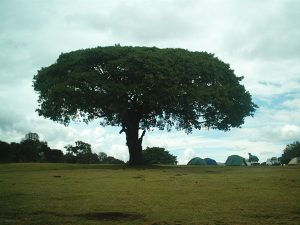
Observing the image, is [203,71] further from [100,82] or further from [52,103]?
[52,103]

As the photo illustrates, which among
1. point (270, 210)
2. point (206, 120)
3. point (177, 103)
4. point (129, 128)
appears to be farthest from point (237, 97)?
point (270, 210)

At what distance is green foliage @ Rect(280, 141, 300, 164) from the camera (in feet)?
331

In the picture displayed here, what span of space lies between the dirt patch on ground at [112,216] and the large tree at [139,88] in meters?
23.8

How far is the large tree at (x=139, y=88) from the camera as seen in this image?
106ft

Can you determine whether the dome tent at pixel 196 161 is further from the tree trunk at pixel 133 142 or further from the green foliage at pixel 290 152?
the green foliage at pixel 290 152

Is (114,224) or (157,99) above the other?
(157,99)

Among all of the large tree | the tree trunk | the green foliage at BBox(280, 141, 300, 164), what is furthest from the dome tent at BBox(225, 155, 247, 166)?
the green foliage at BBox(280, 141, 300, 164)

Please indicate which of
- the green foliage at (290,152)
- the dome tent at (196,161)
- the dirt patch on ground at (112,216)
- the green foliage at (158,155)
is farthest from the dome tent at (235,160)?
the dirt patch on ground at (112,216)

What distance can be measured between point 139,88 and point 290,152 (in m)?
85.2

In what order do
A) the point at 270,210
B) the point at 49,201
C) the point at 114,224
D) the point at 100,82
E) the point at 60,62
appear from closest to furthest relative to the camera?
the point at 114,224 < the point at 270,210 < the point at 49,201 < the point at 100,82 < the point at 60,62

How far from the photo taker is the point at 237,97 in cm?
3716

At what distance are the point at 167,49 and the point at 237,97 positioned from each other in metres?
8.02

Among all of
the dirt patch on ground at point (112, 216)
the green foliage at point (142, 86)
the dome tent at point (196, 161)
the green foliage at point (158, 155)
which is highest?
the green foliage at point (142, 86)

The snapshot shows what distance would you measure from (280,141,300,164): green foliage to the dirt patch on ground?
97.7m
